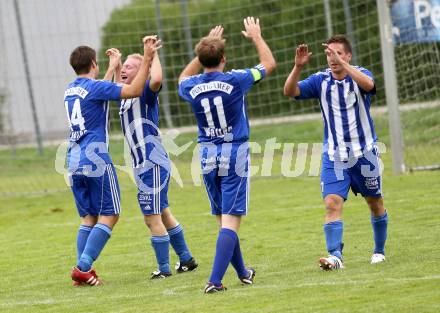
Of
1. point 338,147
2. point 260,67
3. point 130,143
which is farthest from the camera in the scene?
point 130,143

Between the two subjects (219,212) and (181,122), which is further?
(181,122)

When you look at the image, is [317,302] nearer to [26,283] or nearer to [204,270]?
[204,270]

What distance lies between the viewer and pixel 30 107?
60.4 feet

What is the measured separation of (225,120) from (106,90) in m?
1.36

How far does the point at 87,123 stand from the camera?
914 centimetres

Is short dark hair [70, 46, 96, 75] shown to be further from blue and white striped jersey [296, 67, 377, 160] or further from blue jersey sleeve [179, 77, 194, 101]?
blue and white striped jersey [296, 67, 377, 160]

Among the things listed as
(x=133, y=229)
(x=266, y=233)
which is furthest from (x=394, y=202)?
(x=133, y=229)

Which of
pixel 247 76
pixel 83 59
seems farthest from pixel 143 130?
pixel 247 76

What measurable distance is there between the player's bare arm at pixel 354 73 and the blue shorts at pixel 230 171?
1.06 meters

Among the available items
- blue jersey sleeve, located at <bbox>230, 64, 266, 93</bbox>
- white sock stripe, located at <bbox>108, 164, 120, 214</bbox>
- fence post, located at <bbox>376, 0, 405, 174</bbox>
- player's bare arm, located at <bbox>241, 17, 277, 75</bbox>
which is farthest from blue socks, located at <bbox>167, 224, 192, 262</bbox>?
fence post, located at <bbox>376, 0, 405, 174</bbox>

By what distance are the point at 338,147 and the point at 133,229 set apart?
4.61 metres

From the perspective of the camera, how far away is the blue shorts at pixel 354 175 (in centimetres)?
866

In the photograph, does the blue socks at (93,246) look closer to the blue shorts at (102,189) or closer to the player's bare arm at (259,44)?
the blue shorts at (102,189)

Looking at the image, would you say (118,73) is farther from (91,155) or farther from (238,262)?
(238,262)
